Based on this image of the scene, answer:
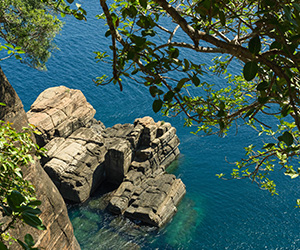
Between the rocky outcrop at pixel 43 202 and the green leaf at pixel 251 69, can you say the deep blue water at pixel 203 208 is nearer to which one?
the rocky outcrop at pixel 43 202

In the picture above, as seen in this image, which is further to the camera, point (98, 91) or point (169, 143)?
point (98, 91)

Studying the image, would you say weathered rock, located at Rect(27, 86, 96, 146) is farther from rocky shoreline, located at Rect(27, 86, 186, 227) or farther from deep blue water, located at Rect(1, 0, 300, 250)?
deep blue water, located at Rect(1, 0, 300, 250)

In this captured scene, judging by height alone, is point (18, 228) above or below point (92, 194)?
above

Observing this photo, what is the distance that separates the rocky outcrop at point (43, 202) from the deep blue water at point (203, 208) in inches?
365

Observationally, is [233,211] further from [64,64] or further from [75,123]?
[64,64]

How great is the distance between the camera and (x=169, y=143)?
2516 centimetres

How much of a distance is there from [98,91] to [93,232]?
59.5ft

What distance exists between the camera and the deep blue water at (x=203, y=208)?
61.8 feet

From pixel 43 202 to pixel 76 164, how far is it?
42.1ft

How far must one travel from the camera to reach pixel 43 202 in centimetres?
885

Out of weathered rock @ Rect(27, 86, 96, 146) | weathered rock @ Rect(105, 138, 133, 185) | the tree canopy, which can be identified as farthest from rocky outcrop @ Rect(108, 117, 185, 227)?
the tree canopy

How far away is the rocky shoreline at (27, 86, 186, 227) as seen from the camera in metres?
20.5

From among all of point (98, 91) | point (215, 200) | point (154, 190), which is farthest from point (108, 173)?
point (98, 91)

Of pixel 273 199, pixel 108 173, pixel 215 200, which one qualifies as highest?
pixel 273 199
